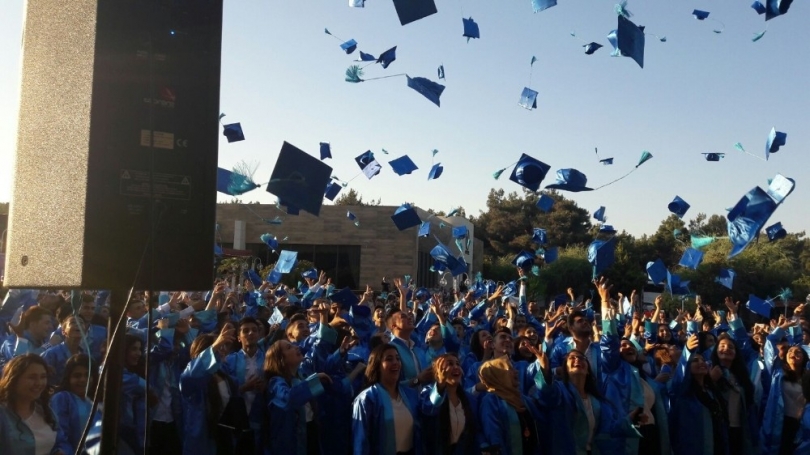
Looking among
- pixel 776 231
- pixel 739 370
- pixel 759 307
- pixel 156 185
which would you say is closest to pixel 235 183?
pixel 739 370

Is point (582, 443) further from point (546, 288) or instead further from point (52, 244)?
point (546, 288)

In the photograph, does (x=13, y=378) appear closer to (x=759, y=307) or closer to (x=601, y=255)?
(x=601, y=255)

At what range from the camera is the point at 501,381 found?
532cm

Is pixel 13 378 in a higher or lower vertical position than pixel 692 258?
lower

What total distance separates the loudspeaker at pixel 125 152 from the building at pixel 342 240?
30910 millimetres

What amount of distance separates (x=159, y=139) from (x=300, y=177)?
2.65 m

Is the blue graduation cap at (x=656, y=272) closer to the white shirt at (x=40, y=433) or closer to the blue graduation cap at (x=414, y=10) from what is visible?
the blue graduation cap at (x=414, y=10)

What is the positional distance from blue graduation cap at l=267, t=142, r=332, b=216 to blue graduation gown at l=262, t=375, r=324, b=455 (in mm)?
1225

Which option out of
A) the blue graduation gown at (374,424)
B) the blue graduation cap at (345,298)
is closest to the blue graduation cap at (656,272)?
the blue graduation cap at (345,298)

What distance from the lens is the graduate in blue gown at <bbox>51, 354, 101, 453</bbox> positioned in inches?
182

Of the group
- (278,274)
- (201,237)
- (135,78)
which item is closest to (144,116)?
(135,78)

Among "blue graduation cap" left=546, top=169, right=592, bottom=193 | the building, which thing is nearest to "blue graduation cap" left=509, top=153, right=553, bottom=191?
"blue graduation cap" left=546, top=169, right=592, bottom=193

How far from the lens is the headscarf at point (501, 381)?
5.33m

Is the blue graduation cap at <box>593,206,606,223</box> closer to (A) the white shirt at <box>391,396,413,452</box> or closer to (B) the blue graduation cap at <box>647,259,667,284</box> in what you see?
(B) the blue graduation cap at <box>647,259,667,284</box>
